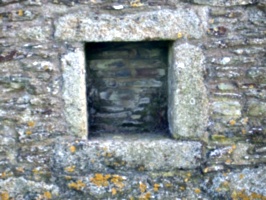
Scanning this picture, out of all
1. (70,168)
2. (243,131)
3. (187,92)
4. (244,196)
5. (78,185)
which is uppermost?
(187,92)

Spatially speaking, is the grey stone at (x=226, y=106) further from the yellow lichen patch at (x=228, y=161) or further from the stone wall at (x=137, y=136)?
the yellow lichen patch at (x=228, y=161)

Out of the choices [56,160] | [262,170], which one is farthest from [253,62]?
[56,160]

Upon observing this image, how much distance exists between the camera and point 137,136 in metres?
2.91

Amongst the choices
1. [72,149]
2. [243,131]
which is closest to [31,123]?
[72,149]

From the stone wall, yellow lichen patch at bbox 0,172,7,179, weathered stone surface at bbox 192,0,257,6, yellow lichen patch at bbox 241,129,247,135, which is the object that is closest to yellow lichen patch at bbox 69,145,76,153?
the stone wall

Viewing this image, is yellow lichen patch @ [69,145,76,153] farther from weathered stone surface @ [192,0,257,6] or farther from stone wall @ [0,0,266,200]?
weathered stone surface @ [192,0,257,6]

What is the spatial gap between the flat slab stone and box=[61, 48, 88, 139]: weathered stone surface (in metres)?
0.13

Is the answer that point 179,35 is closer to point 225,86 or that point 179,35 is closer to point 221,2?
point 221,2

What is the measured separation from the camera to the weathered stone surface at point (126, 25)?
2.62 m

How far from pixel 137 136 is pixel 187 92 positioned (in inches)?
20.0

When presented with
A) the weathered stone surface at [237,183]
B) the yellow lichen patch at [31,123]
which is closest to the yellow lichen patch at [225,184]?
the weathered stone surface at [237,183]

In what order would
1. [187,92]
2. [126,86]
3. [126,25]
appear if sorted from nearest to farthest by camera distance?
[126,25] < [187,92] < [126,86]

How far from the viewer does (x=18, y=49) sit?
8.68 ft

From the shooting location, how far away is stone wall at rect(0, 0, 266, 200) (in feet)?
8.62
